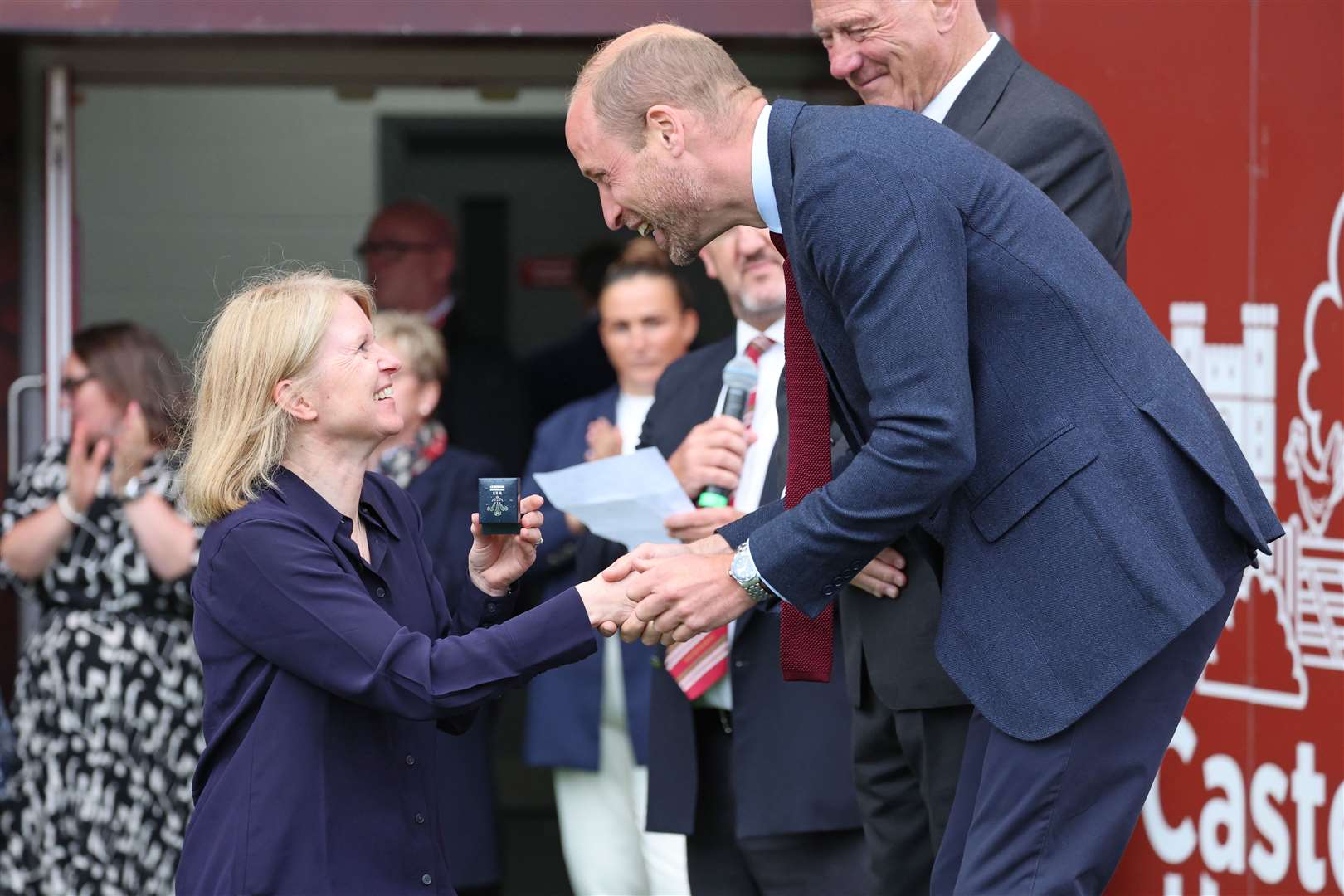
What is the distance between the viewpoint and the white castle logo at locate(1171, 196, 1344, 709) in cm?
383

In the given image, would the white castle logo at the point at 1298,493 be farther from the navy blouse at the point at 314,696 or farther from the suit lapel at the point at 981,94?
the navy blouse at the point at 314,696

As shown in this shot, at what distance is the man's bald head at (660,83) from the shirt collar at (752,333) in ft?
4.63

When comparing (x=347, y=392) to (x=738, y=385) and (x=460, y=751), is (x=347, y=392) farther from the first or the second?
(x=460, y=751)

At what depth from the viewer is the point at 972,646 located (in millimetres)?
2576

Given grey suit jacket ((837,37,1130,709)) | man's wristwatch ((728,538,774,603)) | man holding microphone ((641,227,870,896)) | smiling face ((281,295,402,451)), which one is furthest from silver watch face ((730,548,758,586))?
man holding microphone ((641,227,870,896))

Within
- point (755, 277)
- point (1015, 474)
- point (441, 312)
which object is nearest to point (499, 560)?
point (1015, 474)

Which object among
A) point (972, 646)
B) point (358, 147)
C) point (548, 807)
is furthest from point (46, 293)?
point (972, 646)

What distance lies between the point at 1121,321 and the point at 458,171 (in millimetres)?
7589

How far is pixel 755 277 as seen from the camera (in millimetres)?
4195

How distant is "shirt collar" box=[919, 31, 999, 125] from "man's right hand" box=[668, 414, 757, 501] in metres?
0.87

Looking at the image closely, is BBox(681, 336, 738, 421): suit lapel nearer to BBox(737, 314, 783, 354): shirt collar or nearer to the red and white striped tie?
BBox(737, 314, 783, 354): shirt collar

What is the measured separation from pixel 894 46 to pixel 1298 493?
1.45 metres

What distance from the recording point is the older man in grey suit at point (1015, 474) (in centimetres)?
244

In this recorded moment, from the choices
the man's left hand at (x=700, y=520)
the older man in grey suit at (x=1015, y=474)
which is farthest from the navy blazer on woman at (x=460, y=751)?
the older man in grey suit at (x=1015, y=474)
